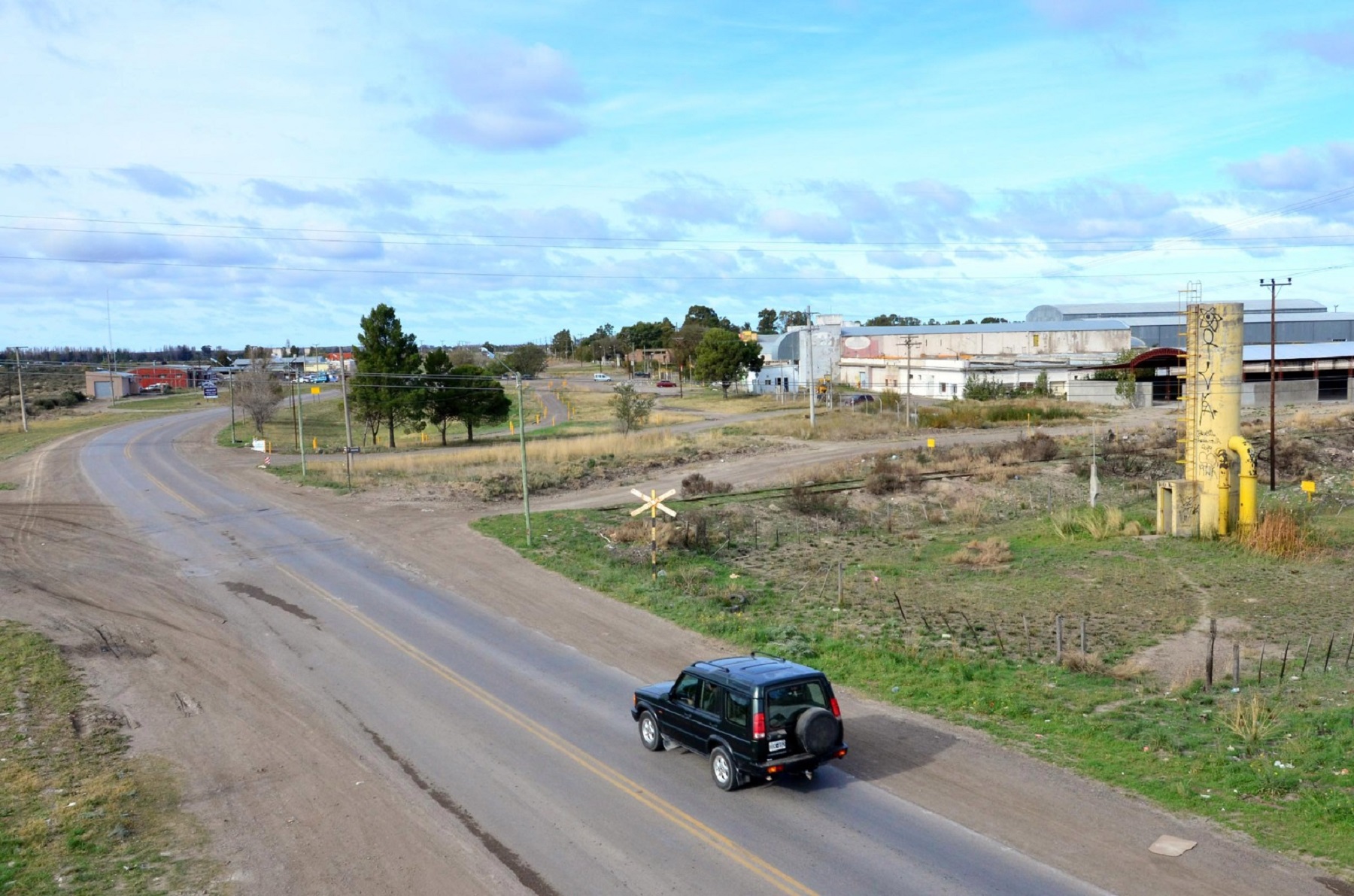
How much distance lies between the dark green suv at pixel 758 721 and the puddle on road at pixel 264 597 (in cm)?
1460

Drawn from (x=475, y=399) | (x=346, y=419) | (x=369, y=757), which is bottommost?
(x=369, y=757)

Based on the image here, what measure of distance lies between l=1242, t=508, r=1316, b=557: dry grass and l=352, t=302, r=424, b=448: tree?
52546 mm

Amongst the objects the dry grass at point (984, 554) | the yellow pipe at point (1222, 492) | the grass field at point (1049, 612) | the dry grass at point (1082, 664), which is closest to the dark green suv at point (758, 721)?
the grass field at point (1049, 612)

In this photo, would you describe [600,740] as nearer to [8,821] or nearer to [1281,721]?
[8,821]

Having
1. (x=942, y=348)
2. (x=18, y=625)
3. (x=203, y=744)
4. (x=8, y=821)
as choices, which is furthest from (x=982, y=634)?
(x=942, y=348)

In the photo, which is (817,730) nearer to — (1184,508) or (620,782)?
(620,782)

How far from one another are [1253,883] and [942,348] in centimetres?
12180

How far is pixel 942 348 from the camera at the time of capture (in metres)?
128

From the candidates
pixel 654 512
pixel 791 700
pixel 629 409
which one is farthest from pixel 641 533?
pixel 629 409

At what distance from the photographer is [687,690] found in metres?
15.5

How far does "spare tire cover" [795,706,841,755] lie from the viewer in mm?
13977

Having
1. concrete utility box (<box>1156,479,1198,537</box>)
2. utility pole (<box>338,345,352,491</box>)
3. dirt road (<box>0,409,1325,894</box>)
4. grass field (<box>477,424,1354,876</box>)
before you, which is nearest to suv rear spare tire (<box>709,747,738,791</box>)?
dirt road (<box>0,409,1325,894</box>)

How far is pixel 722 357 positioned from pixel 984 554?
77596mm

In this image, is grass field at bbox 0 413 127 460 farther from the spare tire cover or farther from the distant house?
the spare tire cover
